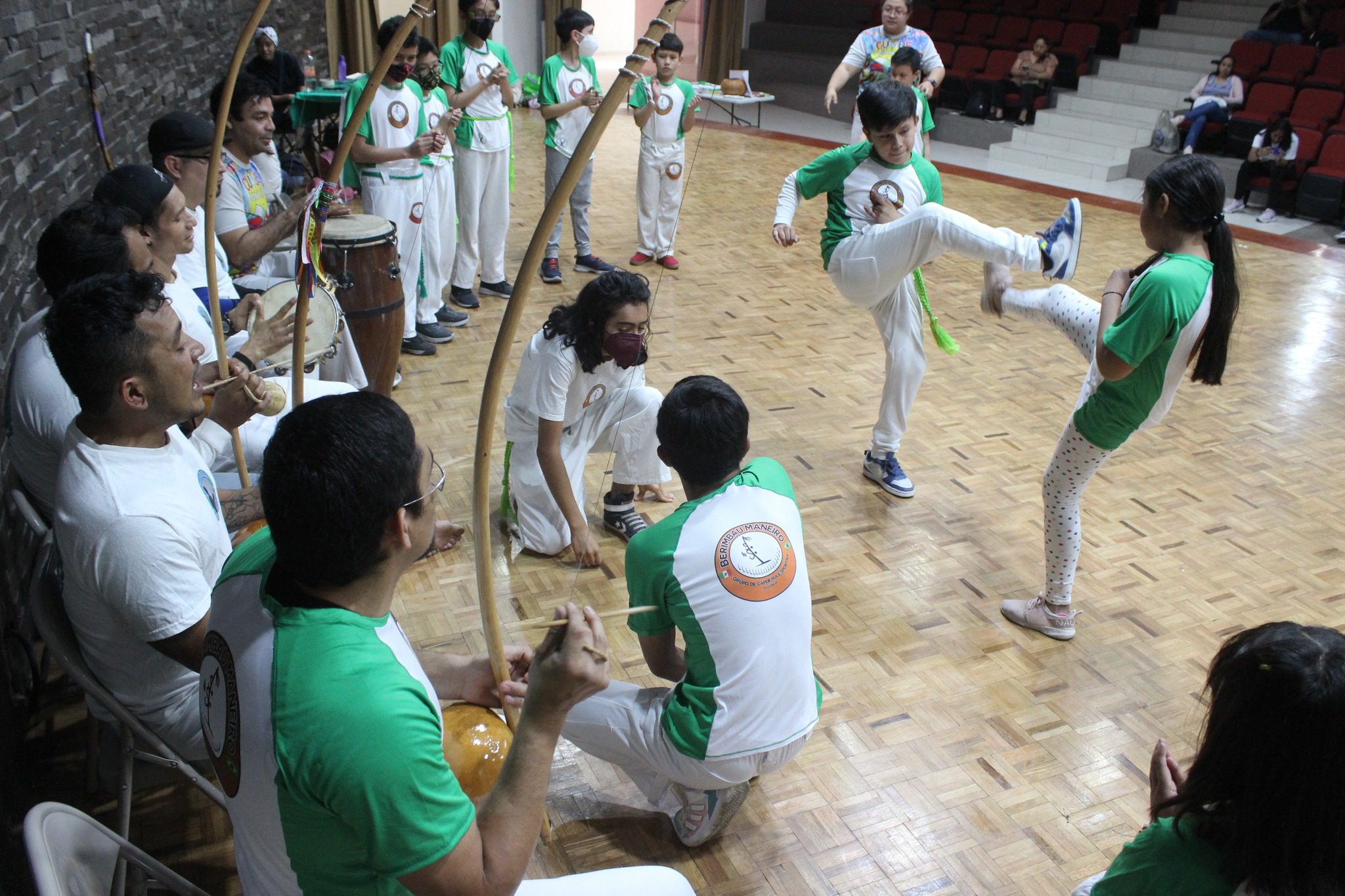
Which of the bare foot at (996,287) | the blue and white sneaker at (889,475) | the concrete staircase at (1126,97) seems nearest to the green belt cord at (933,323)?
the blue and white sneaker at (889,475)

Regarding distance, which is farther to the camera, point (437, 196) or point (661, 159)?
point (661, 159)

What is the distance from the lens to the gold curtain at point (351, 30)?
981 cm

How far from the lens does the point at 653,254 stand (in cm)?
605

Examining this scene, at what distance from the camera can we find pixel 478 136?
4977mm

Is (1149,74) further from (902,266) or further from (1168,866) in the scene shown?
(1168,866)

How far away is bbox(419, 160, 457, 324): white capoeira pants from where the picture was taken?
4586mm

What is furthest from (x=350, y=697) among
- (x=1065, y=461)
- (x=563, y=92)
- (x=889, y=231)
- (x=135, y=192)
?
(x=563, y=92)

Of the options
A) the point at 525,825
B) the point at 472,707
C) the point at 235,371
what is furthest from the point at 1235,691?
the point at 235,371

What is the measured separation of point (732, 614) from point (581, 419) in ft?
4.44

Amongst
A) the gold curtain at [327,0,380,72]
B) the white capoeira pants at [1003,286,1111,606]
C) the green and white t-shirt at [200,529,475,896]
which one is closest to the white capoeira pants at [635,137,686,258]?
the white capoeira pants at [1003,286,1111,606]

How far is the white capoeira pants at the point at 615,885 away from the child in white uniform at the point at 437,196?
353cm

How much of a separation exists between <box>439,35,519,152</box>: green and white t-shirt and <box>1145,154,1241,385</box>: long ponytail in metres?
3.48

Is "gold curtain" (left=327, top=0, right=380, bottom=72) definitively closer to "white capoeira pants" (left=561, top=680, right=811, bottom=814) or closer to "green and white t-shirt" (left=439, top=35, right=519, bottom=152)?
"green and white t-shirt" (left=439, top=35, right=519, bottom=152)

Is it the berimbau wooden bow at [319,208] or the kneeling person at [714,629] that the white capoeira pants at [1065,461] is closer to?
the kneeling person at [714,629]
